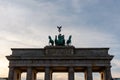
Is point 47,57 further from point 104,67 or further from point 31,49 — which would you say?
point 104,67

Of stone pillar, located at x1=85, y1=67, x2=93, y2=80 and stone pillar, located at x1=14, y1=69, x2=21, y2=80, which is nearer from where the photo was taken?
stone pillar, located at x1=85, y1=67, x2=93, y2=80

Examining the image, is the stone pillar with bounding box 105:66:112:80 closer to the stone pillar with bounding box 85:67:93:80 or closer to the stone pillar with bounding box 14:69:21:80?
the stone pillar with bounding box 85:67:93:80

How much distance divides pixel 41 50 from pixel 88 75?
36.5ft

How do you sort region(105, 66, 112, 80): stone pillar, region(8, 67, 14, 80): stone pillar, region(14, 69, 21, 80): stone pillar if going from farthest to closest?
region(14, 69, 21, 80): stone pillar
region(8, 67, 14, 80): stone pillar
region(105, 66, 112, 80): stone pillar

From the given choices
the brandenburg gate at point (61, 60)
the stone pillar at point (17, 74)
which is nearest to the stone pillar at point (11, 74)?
the brandenburg gate at point (61, 60)

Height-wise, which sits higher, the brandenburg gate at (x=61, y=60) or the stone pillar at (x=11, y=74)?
the brandenburg gate at (x=61, y=60)

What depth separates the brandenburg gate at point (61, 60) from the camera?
53562 millimetres

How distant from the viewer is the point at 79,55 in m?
54.0

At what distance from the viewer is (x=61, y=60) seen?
54094mm

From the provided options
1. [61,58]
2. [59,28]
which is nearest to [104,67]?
[61,58]

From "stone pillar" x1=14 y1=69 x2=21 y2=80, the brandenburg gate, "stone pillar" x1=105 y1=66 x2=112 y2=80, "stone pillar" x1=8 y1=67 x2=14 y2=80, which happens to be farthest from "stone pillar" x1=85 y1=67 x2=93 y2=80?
"stone pillar" x1=8 y1=67 x2=14 y2=80

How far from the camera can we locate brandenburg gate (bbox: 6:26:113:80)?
53.6 metres

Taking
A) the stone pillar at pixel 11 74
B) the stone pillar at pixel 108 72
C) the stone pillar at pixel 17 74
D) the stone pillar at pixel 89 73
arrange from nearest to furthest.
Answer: the stone pillar at pixel 108 72, the stone pillar at pixel 89 73, the stone pillar at pixel 11 74, the stone pillar at pixel 17 74

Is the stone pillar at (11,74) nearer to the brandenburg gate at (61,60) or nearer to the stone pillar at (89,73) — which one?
the brandenburg gate at (61,60)
